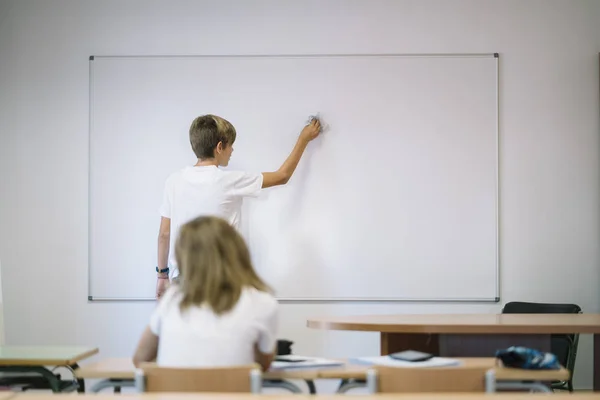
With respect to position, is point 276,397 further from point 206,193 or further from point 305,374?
point 206,193

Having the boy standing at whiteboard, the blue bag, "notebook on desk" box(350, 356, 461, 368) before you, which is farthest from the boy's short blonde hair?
the blue bag

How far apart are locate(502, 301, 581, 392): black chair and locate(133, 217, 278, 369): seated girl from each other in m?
2.25

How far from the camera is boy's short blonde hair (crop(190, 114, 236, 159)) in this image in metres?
4.50

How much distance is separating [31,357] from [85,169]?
2462 millimetres

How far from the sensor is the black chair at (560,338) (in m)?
4.48

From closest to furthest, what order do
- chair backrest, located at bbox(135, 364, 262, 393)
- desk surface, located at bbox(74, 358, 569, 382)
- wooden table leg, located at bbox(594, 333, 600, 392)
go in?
chair backrest, located at bbox(135, 364, 262, 393), desk surface, located at bbox(74, 358, 569, 382), wooden table leg, located at bbox(594, 333, 600, 392)

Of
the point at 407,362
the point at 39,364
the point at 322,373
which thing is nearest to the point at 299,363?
the point at 322,373

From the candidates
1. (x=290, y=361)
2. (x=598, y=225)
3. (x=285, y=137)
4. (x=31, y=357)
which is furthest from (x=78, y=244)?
(x=598, y=225)

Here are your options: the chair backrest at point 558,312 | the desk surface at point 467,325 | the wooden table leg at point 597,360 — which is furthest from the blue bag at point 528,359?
the chair backrest at point 558,312

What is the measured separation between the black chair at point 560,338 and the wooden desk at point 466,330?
0.89 feet

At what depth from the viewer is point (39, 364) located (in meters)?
3.07

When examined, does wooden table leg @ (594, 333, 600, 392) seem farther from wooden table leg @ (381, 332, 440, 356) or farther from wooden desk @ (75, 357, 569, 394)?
wooden desk @ (75, 357, 569, 394)

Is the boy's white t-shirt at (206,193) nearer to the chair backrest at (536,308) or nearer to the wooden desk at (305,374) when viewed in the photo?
the wooden desk at (305,374)

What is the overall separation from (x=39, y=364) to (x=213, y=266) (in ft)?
2.88
